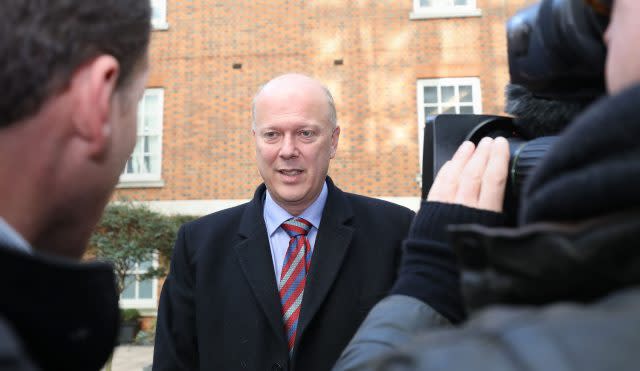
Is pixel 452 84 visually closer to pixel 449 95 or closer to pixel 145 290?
pixel 449 95

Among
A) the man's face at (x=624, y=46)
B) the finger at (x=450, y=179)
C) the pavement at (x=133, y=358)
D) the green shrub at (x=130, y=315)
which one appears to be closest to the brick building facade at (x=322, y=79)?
the green shrub at (x=130, y=315)

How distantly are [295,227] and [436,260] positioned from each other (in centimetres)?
132

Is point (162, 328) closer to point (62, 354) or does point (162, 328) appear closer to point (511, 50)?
point (62, 354)

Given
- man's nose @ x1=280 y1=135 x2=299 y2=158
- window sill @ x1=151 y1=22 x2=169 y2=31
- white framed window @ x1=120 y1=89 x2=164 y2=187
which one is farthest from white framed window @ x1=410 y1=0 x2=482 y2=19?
man's nose @ x1=280 y1=135 x2=299 y2=158

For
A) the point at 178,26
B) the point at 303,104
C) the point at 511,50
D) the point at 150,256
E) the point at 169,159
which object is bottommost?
the point at 150,256

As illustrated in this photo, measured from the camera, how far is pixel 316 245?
6.98 ft

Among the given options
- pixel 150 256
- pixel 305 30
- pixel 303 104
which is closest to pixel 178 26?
pixel 305 30

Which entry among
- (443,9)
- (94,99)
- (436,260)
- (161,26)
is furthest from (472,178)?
(161,26)

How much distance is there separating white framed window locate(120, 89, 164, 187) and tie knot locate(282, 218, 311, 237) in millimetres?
8668

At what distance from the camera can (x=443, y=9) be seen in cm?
1034

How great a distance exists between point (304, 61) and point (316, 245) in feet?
28.1

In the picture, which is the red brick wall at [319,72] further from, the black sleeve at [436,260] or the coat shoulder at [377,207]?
the black sleeve at [436,260]

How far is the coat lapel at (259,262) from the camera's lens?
1968 mm

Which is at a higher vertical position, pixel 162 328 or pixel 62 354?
pixel 62 354
